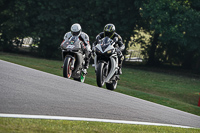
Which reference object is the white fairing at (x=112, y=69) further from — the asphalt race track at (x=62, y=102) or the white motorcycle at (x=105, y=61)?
the asphalt race track at (x=62, y=102)

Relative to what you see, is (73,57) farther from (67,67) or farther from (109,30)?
(109,30)

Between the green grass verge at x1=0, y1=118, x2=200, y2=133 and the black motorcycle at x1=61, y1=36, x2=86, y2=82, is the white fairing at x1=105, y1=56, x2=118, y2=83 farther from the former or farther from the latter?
the green grass verge at x1=0, y1=118, x2=200, y2=133

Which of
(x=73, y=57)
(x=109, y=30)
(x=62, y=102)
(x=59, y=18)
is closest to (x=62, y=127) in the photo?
(x=62, y=102)

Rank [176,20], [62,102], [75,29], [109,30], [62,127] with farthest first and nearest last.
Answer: [176,20] < [75,29] < [109,30] < [62,102] < [62,127]

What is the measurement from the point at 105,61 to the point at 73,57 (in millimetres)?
1072

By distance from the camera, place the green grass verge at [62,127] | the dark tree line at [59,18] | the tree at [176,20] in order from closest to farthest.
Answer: the green grass verge at [62,127], the tree at [176,20], the dark tree line at [59,18]

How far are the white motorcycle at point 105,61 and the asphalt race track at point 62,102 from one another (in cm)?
198

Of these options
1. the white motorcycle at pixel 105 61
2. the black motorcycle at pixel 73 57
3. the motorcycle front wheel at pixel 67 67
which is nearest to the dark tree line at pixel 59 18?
the black motorcycle at pixel 73 57

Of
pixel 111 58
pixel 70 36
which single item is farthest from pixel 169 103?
pixel 70 36

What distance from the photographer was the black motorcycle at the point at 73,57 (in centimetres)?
1089

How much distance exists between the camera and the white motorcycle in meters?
10.3

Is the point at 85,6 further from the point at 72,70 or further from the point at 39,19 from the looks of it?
the point at 72,70

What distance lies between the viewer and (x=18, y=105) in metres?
5.66

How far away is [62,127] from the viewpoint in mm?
4848
